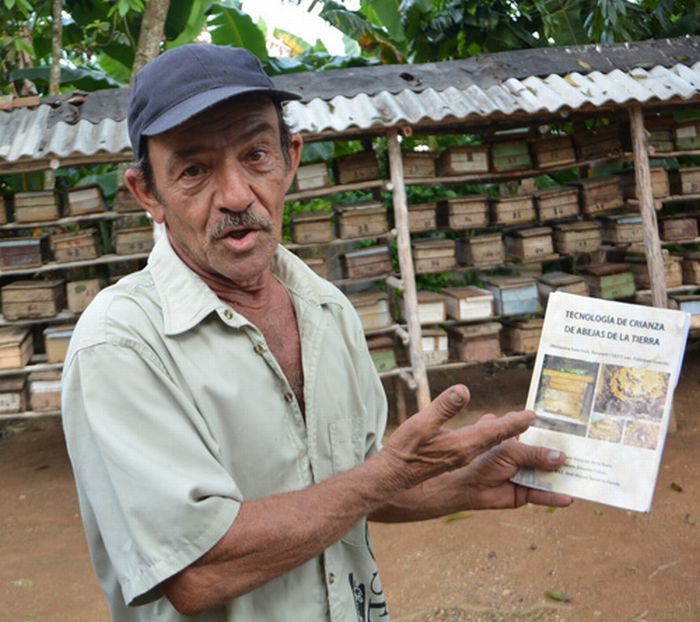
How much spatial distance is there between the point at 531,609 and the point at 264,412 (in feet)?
10.0

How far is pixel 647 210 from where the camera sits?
6238 mm

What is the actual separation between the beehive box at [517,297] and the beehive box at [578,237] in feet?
1.48

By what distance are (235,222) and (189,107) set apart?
257 millimetres

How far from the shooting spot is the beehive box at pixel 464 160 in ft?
21.0

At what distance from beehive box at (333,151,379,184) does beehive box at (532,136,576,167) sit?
152 centimetres

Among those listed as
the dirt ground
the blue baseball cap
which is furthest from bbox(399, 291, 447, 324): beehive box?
the blue baseball cap

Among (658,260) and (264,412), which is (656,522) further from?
(264,412)

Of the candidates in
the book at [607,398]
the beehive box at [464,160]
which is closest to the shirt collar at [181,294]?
the book at [607,398]

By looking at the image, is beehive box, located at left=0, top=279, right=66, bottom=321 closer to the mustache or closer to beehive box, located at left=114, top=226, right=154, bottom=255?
beehive box, located at left=114, top=226, right=154, bottom=255

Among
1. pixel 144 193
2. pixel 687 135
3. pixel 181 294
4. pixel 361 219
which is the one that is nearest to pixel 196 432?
pixel 181 294

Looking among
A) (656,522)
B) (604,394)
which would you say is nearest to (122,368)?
(604,394)

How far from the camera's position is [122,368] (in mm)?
1279

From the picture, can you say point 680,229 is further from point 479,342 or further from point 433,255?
point 433,255

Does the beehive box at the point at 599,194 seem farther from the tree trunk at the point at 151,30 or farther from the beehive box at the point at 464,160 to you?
the tree trunk at the point at 151,30
